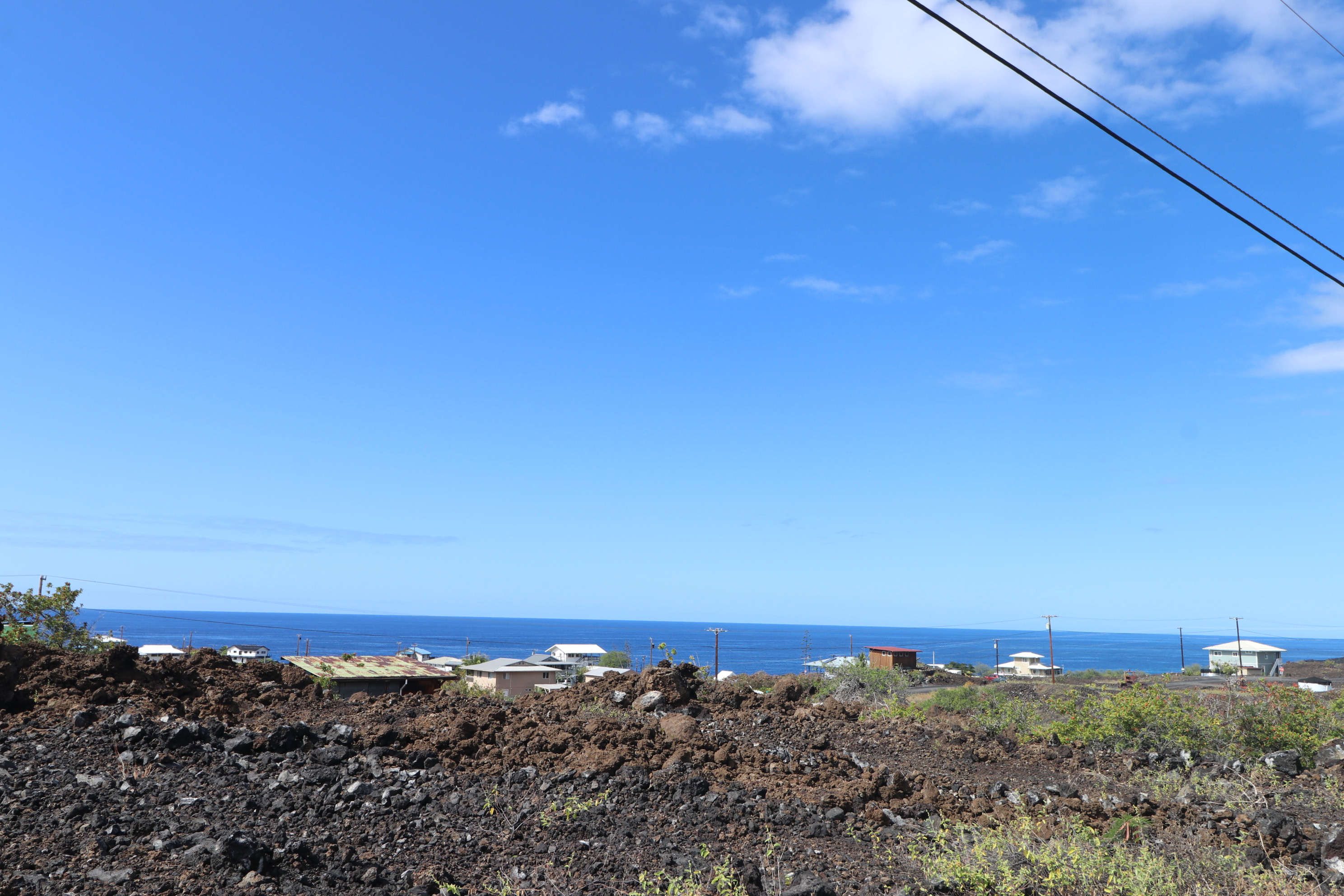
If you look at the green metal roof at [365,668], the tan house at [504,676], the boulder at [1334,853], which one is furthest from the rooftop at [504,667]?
the boulder at [1334,853]

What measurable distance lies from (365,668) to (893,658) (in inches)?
2384

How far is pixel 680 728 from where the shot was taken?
40.2 feet

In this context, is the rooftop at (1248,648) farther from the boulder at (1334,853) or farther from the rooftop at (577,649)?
the boulder at (1334,853)

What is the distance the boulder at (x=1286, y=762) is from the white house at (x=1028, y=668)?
224 feet

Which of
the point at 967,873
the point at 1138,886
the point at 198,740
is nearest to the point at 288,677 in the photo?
the point at 198,740

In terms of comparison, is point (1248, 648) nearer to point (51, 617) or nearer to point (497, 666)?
point (497, 666)

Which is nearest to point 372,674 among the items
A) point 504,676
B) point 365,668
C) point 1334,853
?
point 365,668

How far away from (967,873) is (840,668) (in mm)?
32357

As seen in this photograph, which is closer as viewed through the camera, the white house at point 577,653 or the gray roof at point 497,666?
the gray roof at point 497,666

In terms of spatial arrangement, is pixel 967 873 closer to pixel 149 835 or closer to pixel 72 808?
pixel 149 835

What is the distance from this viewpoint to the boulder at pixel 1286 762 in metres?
15.6

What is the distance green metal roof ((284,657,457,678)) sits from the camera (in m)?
22.6

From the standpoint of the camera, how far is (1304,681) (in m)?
66.5

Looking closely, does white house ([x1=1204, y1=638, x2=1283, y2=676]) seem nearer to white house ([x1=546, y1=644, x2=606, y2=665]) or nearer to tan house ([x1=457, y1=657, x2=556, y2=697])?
tan house ([x1=457, y1=657, x2=556, y2=697])
